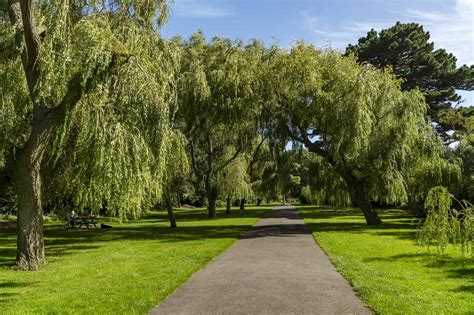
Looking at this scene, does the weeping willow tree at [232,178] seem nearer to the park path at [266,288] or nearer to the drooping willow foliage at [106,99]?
the park path at [266,288]

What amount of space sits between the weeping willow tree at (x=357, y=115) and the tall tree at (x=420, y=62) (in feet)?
70.3

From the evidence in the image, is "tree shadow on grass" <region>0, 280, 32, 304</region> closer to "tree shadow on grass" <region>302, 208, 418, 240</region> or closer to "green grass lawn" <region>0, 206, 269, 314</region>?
"green grass lawn" <region>0, 206, 269, 314</region>

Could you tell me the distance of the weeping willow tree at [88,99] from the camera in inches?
400

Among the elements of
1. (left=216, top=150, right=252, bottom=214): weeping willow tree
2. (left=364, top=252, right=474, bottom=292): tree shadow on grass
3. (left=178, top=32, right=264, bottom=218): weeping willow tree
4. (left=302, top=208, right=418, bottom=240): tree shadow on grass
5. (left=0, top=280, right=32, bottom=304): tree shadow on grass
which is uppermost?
(left=178, top=32, right=264, bottom=218): weeping willow tree

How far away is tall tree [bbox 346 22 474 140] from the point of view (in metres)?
43.4

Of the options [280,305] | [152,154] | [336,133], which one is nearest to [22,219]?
[152,154]

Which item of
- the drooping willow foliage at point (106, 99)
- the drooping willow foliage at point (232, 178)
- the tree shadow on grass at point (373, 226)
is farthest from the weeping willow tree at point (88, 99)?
the drooping willow foliage at point (232, 178)

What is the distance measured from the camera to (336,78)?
73.2 ft

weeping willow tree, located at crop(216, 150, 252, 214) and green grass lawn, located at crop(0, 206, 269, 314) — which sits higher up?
weeping willow tree, located at crop(216, 150, 252, 214)

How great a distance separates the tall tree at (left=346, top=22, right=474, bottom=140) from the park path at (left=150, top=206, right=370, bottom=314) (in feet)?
114

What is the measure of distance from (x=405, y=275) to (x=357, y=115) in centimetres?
1175

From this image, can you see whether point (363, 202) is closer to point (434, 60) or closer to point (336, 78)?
point (336, 78)

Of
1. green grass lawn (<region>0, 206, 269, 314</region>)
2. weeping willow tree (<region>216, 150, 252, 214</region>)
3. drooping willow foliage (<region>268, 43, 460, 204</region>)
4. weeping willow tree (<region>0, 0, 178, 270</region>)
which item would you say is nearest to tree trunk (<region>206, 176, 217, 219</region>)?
weeping willow tree (<region>216, 150, 252, 214</region>)

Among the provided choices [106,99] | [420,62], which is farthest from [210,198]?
A: [106,99]
